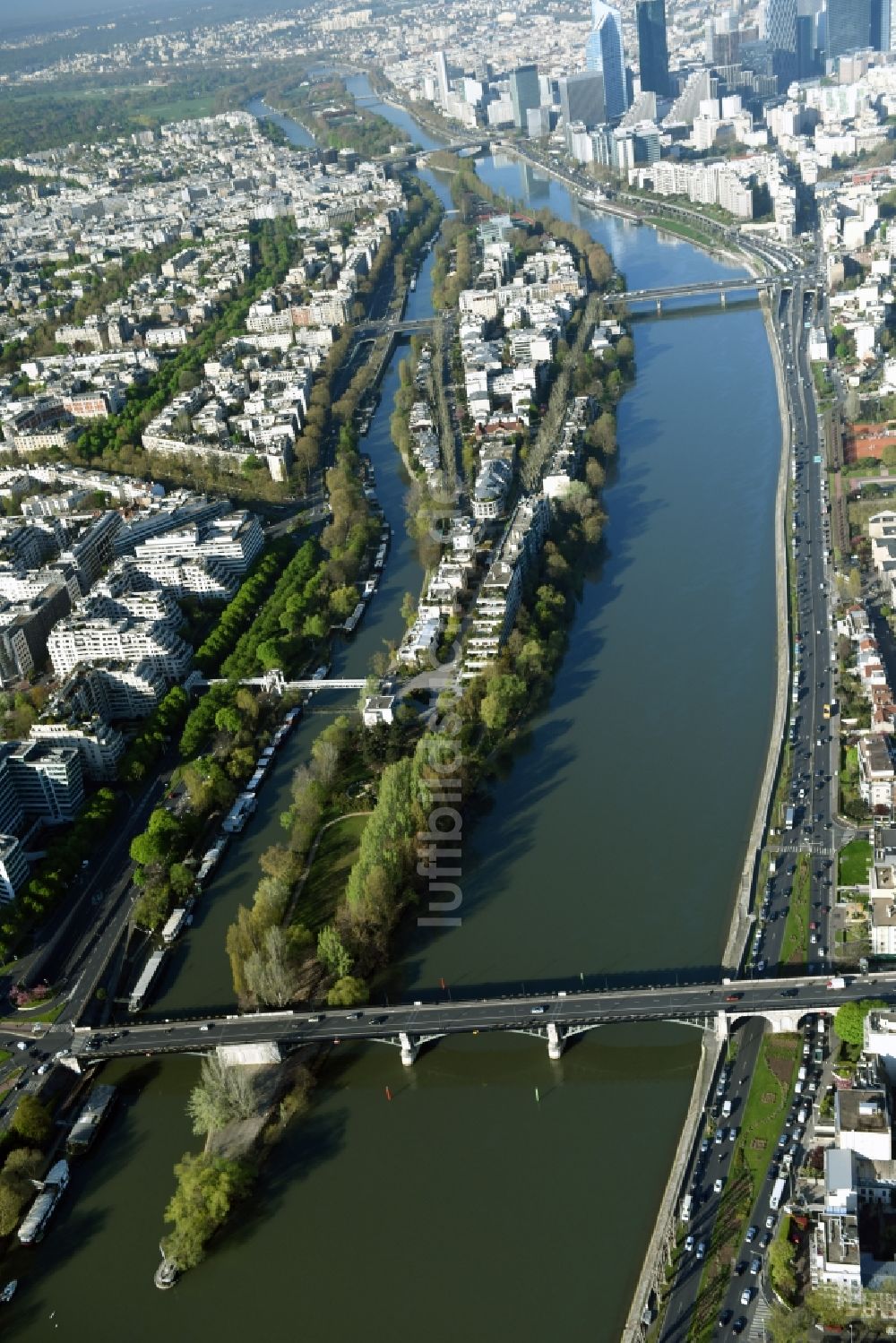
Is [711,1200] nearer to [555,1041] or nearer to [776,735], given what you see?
[555,1041]

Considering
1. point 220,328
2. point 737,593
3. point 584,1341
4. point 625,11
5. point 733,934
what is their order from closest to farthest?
point 584,1341, point 733,934, point 737,593, point 220,328, point 625,11

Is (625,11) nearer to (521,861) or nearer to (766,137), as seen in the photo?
(766,137)

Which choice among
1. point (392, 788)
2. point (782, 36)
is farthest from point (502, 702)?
point (782, 36)

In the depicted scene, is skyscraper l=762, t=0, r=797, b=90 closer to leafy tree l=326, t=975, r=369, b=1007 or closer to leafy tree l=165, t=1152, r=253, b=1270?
leafy tree l=326, t=975, r=369, b=1007

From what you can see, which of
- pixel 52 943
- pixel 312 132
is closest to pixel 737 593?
pixel 52 943

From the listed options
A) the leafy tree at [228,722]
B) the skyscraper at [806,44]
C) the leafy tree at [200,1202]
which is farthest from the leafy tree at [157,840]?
the skyscraper at [806,44]

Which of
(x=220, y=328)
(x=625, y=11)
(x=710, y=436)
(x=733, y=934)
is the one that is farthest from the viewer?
(x=625, y=11)

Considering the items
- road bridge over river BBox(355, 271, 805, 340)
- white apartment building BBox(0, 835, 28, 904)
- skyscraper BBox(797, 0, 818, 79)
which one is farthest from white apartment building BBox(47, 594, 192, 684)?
skyscraper BBox(797, 0, 818, 79)
